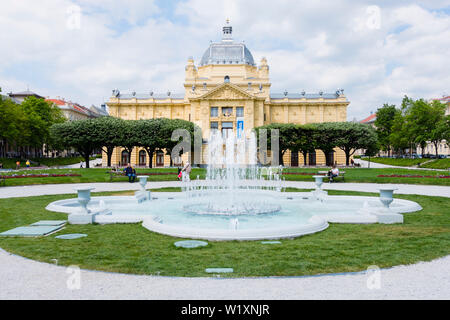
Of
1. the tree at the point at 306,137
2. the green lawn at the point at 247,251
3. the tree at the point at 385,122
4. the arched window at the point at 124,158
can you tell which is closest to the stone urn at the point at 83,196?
the green lawn at the point at 247,251

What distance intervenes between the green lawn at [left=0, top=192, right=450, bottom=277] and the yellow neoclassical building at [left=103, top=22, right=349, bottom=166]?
187 feet

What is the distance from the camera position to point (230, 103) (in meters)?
67.1

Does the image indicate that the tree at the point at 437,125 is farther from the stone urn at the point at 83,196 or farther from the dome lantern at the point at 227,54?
the stone urn at the point at 83,196

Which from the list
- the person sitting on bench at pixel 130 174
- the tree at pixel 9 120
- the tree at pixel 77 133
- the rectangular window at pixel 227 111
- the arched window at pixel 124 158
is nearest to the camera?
the person sitting on bench at pixel 130 174

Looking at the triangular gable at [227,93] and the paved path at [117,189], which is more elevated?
the triangular gable at [227,93]

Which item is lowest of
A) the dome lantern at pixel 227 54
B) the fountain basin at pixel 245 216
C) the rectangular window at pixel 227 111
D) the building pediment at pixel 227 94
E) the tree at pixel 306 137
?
the fountain basin at pixel 245 216

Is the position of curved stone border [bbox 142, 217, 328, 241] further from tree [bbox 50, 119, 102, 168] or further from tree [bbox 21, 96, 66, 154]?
tree [bbox 21, 96, 66, 154]

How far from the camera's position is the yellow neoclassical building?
67062mm

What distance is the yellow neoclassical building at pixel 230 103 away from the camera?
67062mm

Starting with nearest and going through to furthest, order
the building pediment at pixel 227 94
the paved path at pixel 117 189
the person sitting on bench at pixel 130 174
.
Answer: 1. the paved path at pixel 117 189
2. the person sitting on bench at pixel 130 174
3. the building pediment at pixel 227 94

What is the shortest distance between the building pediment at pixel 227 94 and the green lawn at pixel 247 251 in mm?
56618

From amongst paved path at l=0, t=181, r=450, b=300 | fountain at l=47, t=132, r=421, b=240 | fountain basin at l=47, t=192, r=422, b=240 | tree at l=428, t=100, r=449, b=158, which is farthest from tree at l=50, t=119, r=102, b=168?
tree at l=428, t=100, r=449, b=158

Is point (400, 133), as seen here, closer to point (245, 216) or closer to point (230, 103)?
point (230, 103)
